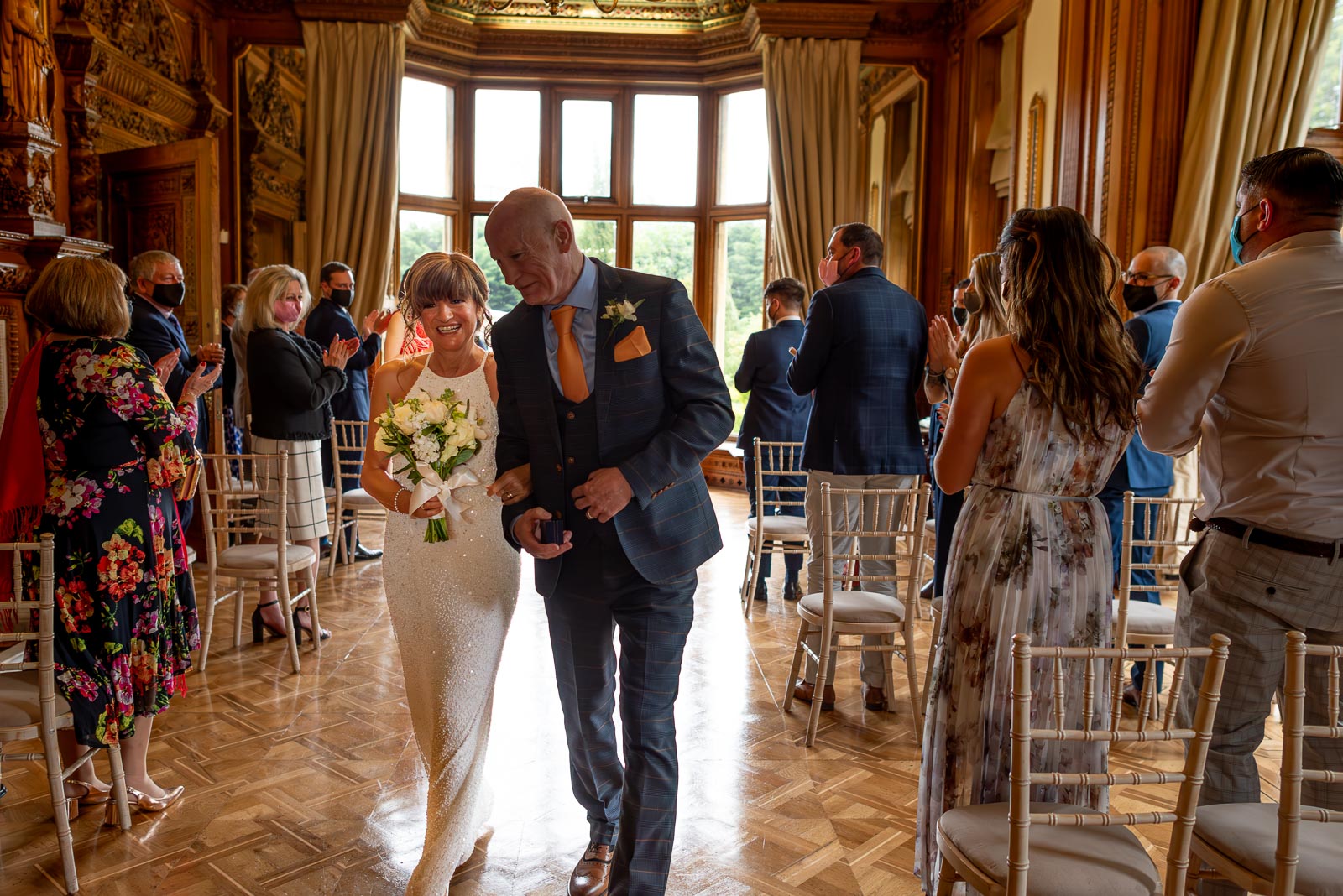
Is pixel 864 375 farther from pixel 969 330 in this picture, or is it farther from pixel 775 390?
pixel 775 390

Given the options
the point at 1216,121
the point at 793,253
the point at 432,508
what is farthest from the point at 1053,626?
the point at 793,253

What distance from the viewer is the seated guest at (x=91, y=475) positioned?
2842 millimetres

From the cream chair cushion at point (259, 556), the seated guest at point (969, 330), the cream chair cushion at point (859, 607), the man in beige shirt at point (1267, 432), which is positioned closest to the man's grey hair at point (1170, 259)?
the seated guest at point (969, 330)

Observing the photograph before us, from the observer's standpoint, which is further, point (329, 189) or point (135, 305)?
point (329, 189)

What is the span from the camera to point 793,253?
9195 mm

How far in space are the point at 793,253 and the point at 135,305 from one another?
19.0 ft

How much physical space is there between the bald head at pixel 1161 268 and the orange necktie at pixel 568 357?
10.5ft

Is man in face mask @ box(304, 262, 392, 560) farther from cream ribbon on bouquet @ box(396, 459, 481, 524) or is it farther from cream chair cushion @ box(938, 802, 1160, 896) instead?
cream chair cushion @ box(938, 802, 1160, 896)

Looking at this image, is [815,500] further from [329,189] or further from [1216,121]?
[329,189]

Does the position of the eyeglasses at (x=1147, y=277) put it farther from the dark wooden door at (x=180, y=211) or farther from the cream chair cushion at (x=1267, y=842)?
the dark wooden door at (x=180, y=211)

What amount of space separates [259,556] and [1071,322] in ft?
12.4

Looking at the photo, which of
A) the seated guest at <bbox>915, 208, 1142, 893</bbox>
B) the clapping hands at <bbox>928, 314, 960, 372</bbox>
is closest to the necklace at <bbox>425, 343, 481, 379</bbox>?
the seated guest at <bbox>915, 208, 1142, 893</bbox>

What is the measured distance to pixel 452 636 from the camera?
2656 millimetres

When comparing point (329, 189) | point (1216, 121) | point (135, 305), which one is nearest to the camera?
point (135, 305)
